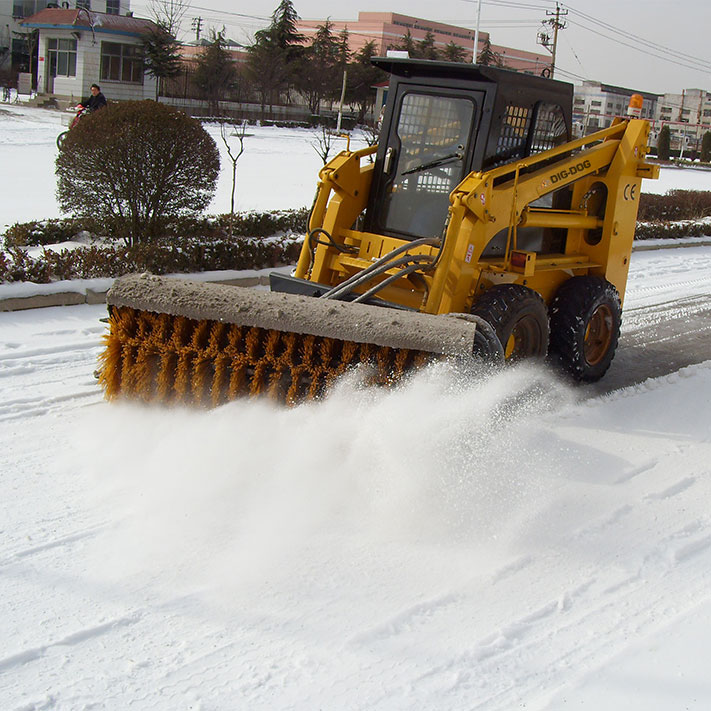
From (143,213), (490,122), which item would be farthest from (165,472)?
(143,213)

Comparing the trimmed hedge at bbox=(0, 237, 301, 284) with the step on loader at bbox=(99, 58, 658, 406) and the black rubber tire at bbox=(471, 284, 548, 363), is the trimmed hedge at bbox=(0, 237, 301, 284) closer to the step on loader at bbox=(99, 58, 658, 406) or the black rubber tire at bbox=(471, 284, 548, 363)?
the step on loader at bbox=(99, 58, 658, 406)

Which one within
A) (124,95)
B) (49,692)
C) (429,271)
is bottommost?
(49,692)

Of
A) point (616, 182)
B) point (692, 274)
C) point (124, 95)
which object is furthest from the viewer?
point (124, 95)

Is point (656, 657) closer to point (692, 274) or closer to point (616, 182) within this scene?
point (616, 182)

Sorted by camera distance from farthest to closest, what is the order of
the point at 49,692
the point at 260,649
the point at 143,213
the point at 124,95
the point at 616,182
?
the point at 124,95 < the point at 143,213 < the point at 616,182 < the point at 260,649 < the point at 49,692

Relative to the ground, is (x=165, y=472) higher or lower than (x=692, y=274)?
lower

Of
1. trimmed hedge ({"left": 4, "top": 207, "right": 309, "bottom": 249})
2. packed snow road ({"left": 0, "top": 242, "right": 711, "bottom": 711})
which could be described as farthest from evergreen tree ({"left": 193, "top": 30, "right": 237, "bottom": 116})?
packed snow road ({"left": 0, "top": 242, "right": 711, "bottom": 711})

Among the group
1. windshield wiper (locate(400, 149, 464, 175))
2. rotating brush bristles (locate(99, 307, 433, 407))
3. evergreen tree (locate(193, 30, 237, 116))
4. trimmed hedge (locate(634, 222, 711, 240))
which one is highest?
evergreen tree (locate(193, 30, 237, 116))

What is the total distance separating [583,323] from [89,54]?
3991 cm

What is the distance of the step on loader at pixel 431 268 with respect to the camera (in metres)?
4.78

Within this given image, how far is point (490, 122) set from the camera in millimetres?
5691

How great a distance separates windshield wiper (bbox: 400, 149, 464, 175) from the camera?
5812 mm

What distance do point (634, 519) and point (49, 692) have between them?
2.91m

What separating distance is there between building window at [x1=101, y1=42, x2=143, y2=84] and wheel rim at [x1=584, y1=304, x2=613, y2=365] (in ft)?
A: 130
